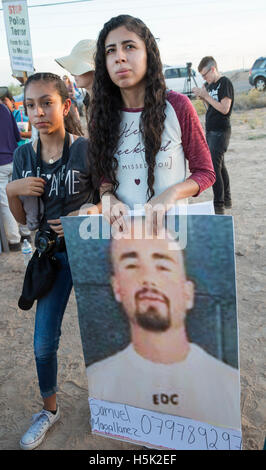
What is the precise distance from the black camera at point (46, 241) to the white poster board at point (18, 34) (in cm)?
343

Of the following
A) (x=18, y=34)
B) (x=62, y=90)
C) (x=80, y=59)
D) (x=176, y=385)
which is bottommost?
(x=176, y=385)

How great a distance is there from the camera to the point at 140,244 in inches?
61.7

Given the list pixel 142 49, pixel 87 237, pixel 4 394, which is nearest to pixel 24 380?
pixel 4 394

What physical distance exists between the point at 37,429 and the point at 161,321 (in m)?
1.00

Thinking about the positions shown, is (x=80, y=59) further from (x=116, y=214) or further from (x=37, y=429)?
(x=37, y=429)

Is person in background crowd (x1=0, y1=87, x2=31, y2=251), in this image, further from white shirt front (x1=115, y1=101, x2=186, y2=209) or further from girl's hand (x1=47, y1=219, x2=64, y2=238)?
white shirt front (x1=115, y1=101, x2=186, y2=209)

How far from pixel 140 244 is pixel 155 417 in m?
0.76

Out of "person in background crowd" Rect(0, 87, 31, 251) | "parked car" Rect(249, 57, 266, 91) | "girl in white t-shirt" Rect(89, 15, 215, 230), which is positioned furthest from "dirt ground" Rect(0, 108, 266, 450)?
"parked car" Rect(249, 57, 266, 91)

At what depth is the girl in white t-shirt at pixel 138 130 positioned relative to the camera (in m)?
1.55

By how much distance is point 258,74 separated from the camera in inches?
792

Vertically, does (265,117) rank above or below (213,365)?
below

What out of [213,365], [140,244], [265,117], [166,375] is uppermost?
[140,244]

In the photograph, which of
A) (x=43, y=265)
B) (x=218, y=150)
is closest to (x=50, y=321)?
(x=43, y=265)

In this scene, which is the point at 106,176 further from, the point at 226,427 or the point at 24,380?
the point at 24,380
